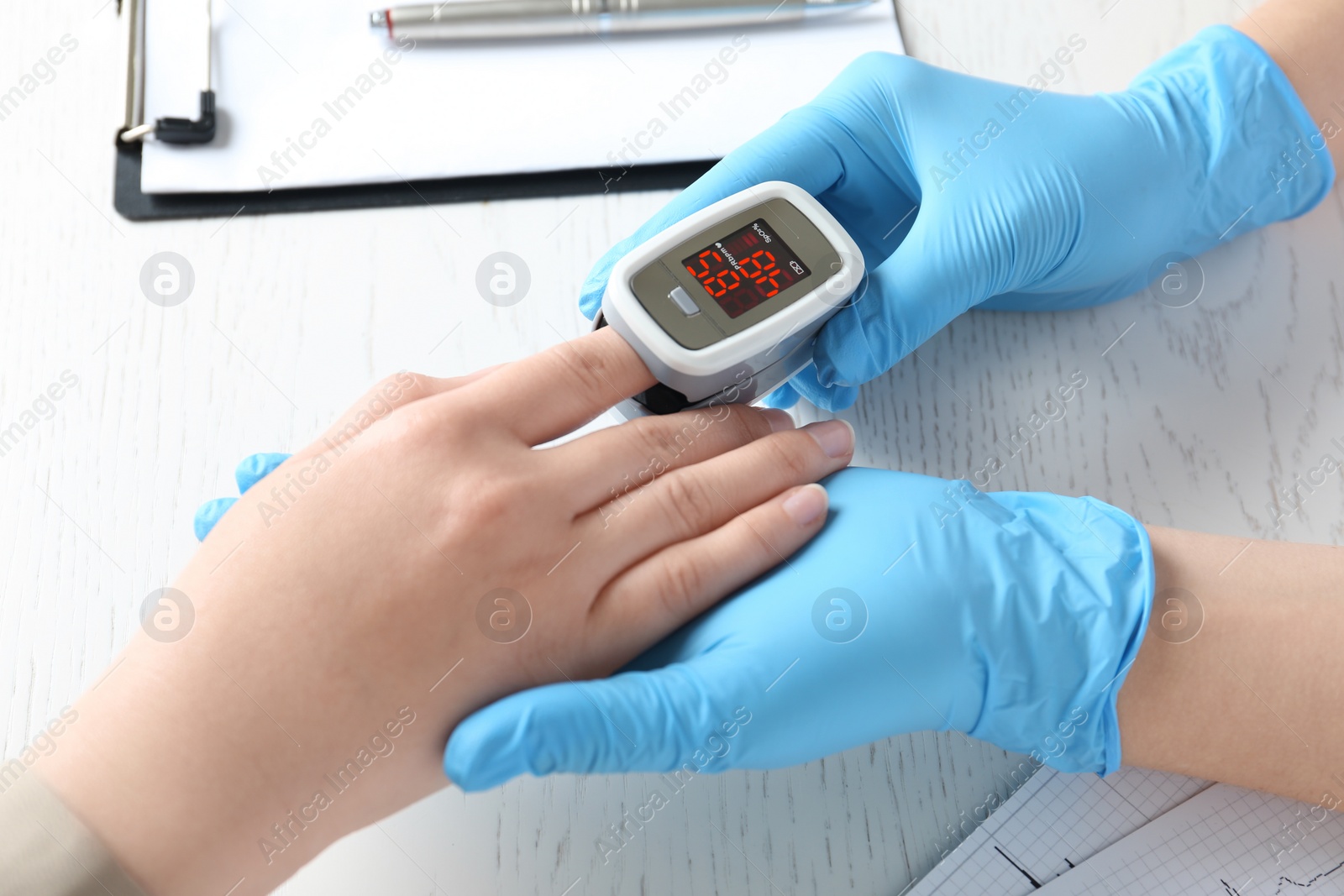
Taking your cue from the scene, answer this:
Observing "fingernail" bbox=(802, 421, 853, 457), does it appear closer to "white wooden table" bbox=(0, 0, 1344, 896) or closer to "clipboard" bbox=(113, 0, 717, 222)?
"white wooden table" bbox=(0, 0, 1344, 896)

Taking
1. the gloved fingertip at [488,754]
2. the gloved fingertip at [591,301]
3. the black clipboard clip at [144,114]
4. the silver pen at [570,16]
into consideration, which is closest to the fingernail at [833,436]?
the gloved fingertip at [591,301]

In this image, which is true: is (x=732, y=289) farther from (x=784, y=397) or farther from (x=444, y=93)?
(x=444, y=93)

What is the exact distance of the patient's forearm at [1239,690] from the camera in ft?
3.05

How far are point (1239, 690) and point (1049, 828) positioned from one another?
239 mm

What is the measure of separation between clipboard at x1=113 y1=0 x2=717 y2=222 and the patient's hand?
411 mm

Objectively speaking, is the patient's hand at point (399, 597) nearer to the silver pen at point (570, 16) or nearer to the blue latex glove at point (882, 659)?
the blue latex glove at point (882, 659)

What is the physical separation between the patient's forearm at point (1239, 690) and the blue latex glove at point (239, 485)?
3.11 ft

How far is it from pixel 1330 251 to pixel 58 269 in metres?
1.77

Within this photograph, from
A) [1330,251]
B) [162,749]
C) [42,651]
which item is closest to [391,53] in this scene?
[42,651]

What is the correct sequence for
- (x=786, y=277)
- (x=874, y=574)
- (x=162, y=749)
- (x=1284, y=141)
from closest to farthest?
(x=162, y=749) < (x=874, y=574) < (x=786, y=277) < (x=1284, y=141)

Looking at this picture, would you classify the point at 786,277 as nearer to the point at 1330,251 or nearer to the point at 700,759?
the point at 700,759

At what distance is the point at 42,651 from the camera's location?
104 centimetres

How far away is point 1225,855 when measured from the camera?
945 mm

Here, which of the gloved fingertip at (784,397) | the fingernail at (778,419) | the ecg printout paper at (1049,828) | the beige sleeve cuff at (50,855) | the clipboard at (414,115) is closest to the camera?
the beige sleeve cuff at (50,855)
